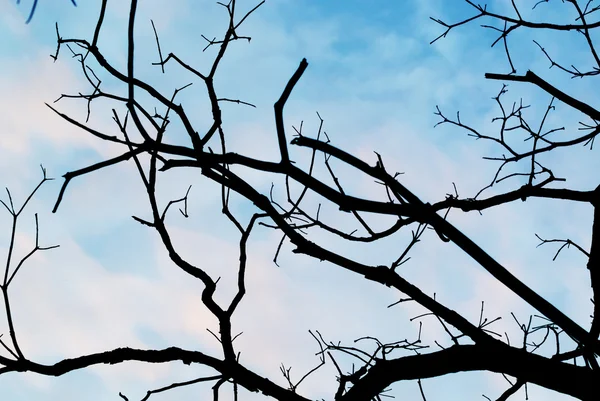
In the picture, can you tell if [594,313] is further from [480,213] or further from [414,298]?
[414,298]

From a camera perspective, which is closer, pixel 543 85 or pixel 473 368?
pixel 473 368

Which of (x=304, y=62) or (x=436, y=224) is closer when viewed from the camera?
(x=304, y=62)

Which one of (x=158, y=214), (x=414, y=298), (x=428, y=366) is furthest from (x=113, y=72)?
(x=428, y=366)

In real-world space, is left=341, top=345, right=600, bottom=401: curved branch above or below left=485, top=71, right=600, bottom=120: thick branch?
below

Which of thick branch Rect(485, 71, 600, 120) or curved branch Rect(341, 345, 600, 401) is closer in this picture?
curved branch Rect(341, 345, 600, 401)

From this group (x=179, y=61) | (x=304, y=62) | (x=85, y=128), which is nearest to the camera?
(x=304, y=62)

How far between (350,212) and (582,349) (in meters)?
1.48

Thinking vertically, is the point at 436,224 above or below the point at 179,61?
below

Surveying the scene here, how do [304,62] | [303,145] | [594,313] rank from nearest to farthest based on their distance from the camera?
[304,62] → [303,145] → [594,313]

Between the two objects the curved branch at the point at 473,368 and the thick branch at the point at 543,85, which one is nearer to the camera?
the curved branch at the point at 473,368

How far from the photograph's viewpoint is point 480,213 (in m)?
3.05


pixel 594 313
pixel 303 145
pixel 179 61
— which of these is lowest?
pixel 594 313

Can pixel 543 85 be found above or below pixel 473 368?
above

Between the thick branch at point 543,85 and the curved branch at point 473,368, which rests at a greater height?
the thick branch at point 543,85
